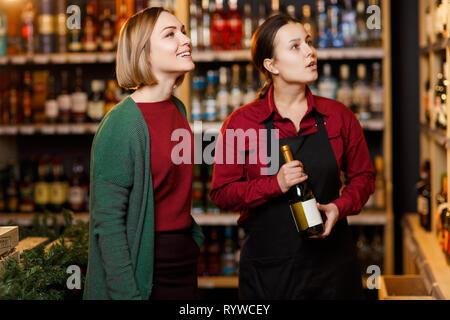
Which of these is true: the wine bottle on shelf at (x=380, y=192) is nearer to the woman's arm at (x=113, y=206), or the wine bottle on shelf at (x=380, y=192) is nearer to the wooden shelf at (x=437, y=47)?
the wooden shelf at (x=437, y=47)

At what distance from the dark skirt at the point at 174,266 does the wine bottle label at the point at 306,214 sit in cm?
32

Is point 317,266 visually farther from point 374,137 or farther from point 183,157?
point 374,137

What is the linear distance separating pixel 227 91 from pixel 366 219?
1005mm

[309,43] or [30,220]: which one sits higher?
[309,43]

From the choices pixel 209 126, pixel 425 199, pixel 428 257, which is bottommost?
pixel 428 257

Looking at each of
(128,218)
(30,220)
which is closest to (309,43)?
(128,218)

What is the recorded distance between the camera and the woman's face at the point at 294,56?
162 cm

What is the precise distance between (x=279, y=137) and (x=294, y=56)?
0.24 meters

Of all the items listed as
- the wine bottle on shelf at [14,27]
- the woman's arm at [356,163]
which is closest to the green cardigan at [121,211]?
the woman's arm at [356,163]

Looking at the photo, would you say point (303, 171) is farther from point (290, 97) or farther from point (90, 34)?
point (90, 34)

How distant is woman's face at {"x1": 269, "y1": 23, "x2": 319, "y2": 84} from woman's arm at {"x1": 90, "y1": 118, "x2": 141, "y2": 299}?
607mm

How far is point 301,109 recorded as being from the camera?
1.69 metres

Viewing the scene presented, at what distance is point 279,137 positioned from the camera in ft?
5.40

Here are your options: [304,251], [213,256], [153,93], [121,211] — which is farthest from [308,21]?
[121,211]
